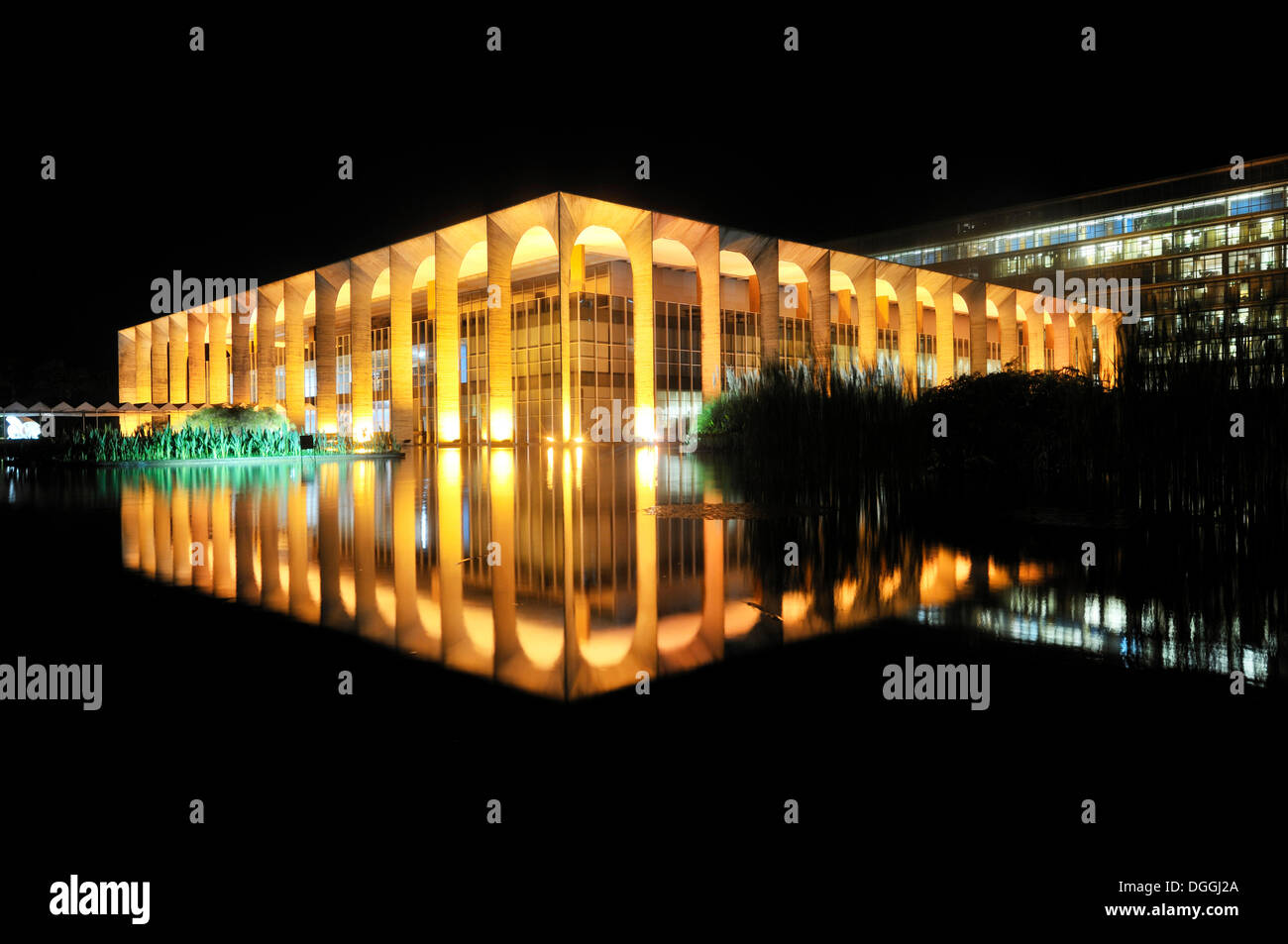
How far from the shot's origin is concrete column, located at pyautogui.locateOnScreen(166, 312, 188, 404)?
5222cm

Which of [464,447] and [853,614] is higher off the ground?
[464,447]

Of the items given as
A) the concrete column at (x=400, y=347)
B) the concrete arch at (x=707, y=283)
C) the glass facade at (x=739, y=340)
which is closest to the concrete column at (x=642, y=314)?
the concrete arch at (x=707, y=283)

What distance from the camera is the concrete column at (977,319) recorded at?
4590 cm

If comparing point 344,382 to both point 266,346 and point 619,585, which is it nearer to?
point 266,346

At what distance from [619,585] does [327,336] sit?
37231mm

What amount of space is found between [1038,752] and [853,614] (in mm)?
1617

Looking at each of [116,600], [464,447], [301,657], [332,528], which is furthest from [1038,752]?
[464,447]

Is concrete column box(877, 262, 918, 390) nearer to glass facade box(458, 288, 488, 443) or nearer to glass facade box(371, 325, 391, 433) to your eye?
glass facade box(458, 288, 488, 443)

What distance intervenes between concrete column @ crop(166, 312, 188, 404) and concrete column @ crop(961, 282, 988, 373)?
47138mm

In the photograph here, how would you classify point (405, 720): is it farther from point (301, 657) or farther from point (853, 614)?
point (853, 614)

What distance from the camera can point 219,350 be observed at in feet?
163

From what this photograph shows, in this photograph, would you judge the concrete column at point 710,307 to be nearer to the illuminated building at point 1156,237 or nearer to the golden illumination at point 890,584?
the golden illumination at point 890,584

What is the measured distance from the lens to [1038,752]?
2.37 m
